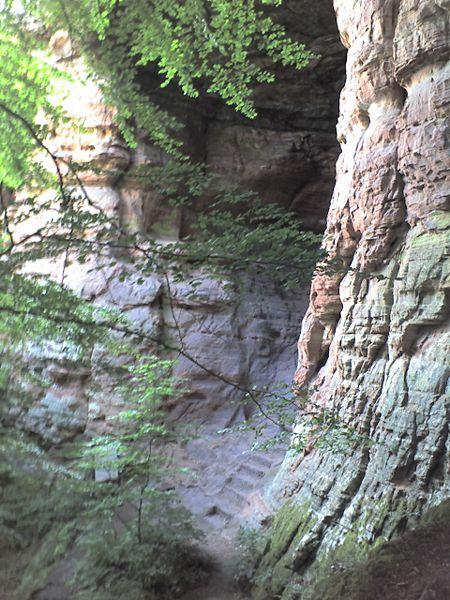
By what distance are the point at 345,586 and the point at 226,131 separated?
12.2m

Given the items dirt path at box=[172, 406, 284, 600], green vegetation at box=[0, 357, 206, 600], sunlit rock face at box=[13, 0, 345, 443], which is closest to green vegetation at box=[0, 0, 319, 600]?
green vegetation at box=[0, 357, 206, 600]

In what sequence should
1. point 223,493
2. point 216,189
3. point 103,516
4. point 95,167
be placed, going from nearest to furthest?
point 95,167 → point 103,516 → point 223,493 → point 216,189

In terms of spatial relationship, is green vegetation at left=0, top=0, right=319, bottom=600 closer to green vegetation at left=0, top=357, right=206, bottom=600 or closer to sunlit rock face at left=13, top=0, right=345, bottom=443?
green vegetation at left=0, top=357, right=206, bottom=600

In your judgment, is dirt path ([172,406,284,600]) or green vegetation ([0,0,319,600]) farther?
dirt path ([172,406,284,600])

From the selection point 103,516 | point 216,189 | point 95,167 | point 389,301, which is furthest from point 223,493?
point 216,189

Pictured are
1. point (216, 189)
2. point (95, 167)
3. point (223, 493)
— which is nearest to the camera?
point (95, 167)

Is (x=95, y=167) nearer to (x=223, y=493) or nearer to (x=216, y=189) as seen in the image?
(x=223, y=493)

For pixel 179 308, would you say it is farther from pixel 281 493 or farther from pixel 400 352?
pixel 400 352

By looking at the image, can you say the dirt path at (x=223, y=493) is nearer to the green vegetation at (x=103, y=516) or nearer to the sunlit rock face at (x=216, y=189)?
the green vegetation at (x=103, y=516)

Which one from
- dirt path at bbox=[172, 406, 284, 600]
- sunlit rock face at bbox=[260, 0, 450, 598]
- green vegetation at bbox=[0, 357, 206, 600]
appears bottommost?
dirt path at bbox=[172, 406, 284, 600]

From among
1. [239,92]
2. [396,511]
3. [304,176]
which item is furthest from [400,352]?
[304,176]

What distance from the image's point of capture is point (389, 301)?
20.2ft

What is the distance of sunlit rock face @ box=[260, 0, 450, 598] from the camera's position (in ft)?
16.9

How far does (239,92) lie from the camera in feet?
10.3
